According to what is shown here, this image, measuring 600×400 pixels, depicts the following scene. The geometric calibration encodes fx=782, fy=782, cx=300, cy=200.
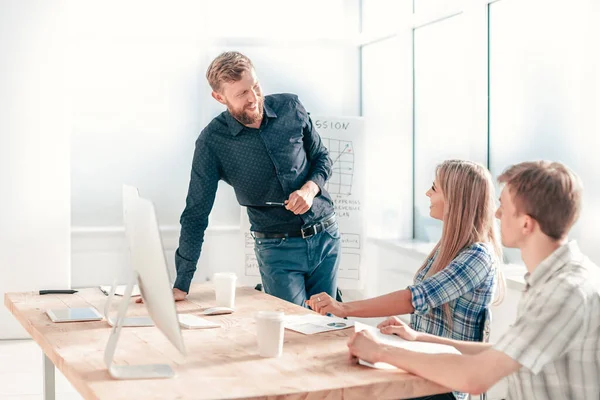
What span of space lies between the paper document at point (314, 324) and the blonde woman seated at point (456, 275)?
30 mm

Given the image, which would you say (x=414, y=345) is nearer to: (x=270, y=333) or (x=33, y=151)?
(x=270, y=333)

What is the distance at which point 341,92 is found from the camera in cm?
628

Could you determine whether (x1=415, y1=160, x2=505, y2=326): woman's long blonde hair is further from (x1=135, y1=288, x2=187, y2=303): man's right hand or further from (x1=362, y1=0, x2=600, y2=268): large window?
(x1=362, y1=0, x2=600, y2=268): large window

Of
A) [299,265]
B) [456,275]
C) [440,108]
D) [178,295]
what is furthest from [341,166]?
[456,275]

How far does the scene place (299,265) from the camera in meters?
3.29

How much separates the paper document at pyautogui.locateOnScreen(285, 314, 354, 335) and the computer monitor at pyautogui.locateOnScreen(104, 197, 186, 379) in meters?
0.51

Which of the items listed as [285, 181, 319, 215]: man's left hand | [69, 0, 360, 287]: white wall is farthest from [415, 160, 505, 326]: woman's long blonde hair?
[69, 0, 360, 287]: white wall

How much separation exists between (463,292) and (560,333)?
68 centimetres

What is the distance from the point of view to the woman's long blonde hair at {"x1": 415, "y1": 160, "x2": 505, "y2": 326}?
2383 mm

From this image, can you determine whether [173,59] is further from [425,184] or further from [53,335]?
[53,335]

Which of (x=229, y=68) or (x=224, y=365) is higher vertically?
(x=229, y=68)

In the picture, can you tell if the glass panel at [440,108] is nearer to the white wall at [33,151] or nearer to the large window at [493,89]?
the large window at [493,89]

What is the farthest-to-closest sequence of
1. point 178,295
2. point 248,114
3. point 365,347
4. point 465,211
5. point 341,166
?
point 341,166
point 248,114
point 178,295
point 465,211
point 365,347

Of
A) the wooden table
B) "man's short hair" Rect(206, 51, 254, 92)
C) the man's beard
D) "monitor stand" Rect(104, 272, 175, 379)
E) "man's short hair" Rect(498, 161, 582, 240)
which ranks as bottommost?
the wooden table
